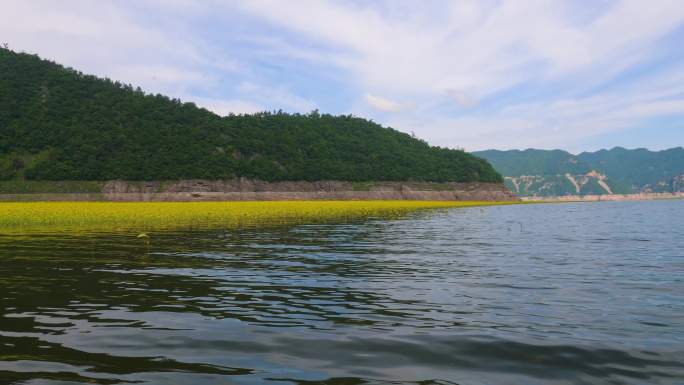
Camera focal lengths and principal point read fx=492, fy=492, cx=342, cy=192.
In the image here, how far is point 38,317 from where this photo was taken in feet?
37.3

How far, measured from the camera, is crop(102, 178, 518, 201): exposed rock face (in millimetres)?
134625

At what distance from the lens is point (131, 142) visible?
156000mm

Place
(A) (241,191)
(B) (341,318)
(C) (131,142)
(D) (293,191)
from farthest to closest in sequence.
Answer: (D) (293,191), (C) (131,142), (A) (241,191), (B) (341,318)

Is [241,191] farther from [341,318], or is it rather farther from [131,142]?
[341,318]

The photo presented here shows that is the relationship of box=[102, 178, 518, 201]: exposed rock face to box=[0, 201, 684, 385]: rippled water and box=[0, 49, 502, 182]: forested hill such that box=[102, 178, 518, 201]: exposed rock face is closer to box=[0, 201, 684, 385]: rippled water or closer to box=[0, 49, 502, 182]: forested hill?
box=[0, 49, 502, 182]: forested hill

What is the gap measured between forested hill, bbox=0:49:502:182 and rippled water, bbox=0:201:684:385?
128103 millimetres

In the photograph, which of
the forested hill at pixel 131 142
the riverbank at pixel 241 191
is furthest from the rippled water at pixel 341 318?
the forested hill at pixel 131 142

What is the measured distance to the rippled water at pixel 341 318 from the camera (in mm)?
7984

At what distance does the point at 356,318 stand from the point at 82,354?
5.67 metres

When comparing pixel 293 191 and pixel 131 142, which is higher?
pixel 131 142

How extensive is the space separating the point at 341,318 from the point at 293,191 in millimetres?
149605

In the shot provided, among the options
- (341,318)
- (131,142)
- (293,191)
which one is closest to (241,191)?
(293,191)

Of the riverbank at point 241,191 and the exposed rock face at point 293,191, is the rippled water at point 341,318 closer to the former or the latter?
the riverbank at point 241,191

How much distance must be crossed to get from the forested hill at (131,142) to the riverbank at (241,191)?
3.63m
